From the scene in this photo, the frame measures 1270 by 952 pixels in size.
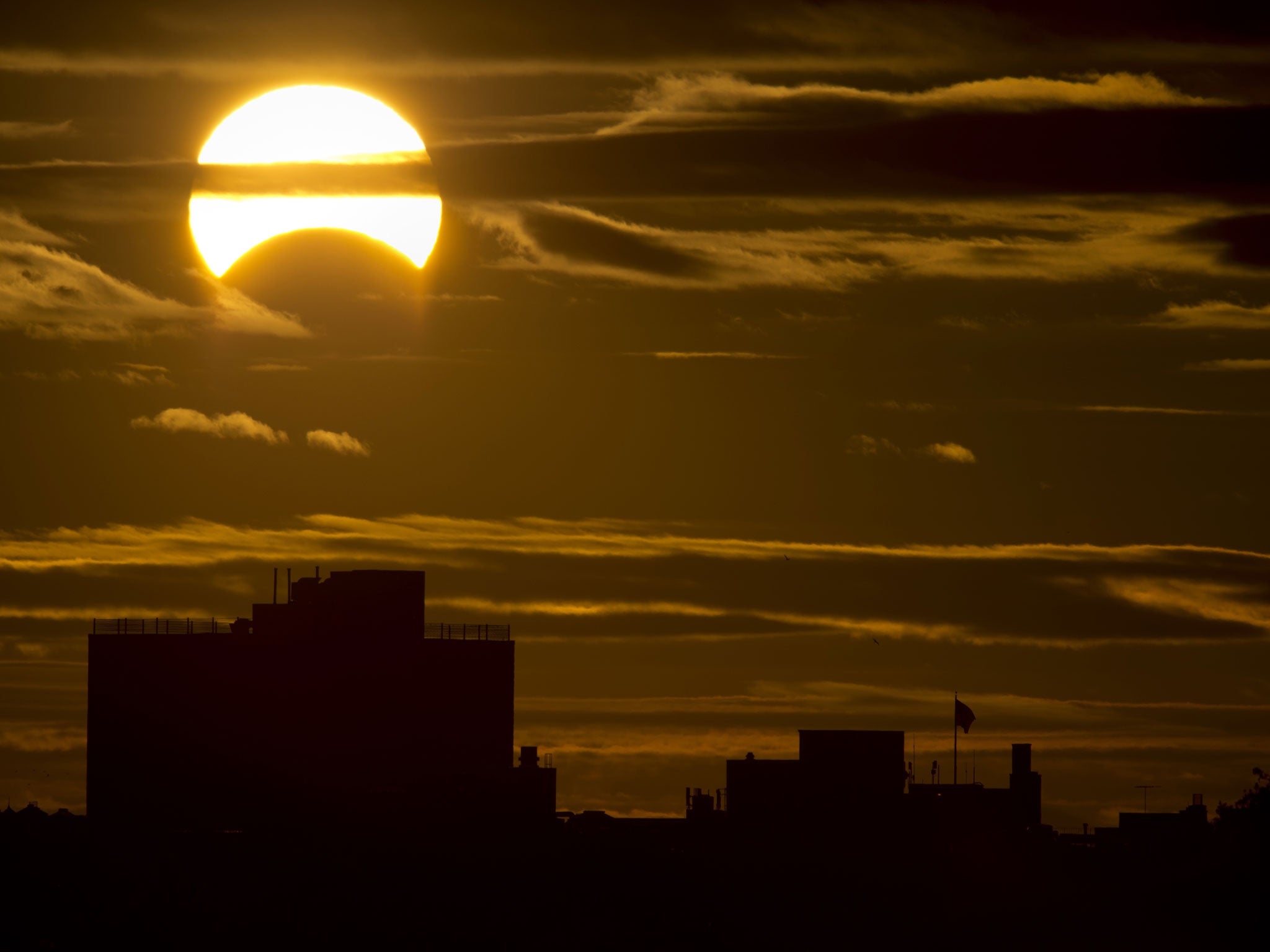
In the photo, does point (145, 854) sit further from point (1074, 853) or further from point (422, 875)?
point (1074, 853)

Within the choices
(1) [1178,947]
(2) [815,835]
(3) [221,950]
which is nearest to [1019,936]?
(1) [1178,947]

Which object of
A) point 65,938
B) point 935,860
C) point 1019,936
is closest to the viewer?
point 65,938

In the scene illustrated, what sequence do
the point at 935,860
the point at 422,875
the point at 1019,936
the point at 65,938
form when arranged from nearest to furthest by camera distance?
1. the point at 65,938
2. the point at 1019,936
3. the point at 422,875
4. the point at 935,860

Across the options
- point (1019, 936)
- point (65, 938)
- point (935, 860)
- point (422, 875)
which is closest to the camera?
point (65, 938)

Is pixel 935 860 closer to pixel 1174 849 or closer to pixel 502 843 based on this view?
pixel 1174 849

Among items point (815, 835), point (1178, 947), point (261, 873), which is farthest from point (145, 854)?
point (1178, 947)

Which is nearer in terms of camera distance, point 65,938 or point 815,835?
point 65,938

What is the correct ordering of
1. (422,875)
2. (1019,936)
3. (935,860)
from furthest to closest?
(935,860) < (422,875) < (1019,936)

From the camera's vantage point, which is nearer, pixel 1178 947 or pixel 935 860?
pixel 1178 947

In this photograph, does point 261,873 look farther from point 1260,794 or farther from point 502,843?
point 1260,794
